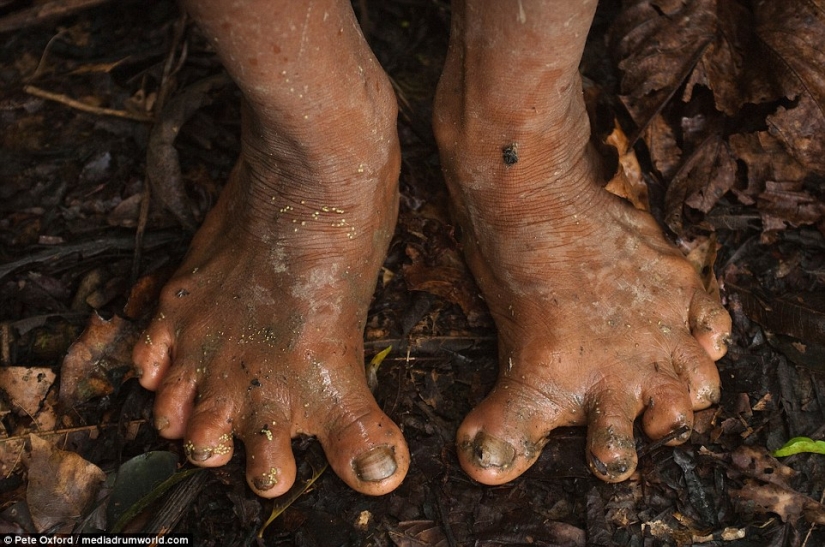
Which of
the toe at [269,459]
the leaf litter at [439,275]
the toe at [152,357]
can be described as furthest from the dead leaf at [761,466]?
the toe at [152,357]

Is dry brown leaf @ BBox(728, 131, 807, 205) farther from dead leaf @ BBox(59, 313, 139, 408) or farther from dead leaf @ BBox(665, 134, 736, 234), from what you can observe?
→ dead leaf @ BBox(59, 313, 139, 408)

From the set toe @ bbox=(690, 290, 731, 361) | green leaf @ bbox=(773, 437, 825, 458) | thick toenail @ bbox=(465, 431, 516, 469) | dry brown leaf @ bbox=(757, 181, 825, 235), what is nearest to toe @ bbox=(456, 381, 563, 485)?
thick toenail @ bbox=(465, 431, 516, 469)

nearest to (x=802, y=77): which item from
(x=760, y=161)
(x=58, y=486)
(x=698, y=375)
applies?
(x=760, y=161)

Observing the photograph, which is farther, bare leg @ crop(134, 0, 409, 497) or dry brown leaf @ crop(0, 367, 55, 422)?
dry brown leaf @ crop(0, 367, 55, 422)

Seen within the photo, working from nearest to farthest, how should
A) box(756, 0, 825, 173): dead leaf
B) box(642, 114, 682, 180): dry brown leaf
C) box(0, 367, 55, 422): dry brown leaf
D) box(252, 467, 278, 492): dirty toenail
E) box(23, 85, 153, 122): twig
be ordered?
box(252, 467, 278, 492): dirty toenail < box(0, 367, 55, 422): dry brown leaf < box(756, 0, 825, 173): dead leaf < box(642, 114, 682, 180): dry brown leaf < box(23, 85, 153, 122): twig

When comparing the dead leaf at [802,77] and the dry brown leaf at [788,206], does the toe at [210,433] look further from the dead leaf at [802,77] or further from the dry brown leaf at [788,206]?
the dead leaf at [802,77]

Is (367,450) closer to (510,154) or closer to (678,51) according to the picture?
(510,154)

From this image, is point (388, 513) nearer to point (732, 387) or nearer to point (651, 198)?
point (732, 387)
